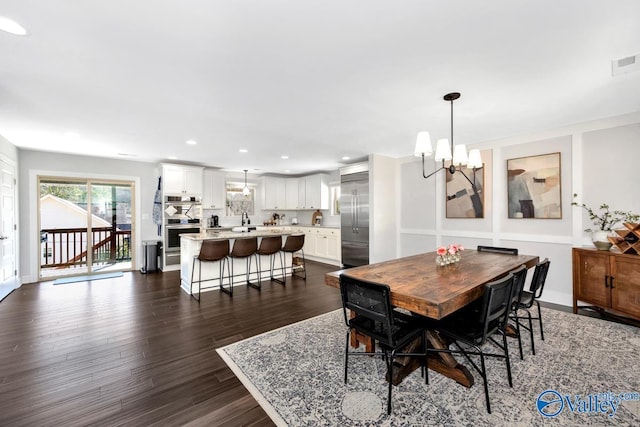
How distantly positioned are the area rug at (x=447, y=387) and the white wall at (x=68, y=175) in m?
4.93

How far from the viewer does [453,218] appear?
498 centimetres

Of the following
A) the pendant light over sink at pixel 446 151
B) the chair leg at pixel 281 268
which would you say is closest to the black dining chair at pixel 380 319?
the pendant light over sink at pixel 446 151

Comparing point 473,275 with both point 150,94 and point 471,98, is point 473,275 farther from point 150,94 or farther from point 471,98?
point 150,94

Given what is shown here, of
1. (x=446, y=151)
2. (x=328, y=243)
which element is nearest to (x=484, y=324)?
(x=446, y=151)

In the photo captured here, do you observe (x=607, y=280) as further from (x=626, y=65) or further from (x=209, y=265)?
(x=209, y=265)

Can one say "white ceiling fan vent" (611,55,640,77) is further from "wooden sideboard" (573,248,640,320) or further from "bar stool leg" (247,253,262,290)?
"bar stool leg" (247,253,262,290)

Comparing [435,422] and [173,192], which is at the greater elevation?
[173,192]

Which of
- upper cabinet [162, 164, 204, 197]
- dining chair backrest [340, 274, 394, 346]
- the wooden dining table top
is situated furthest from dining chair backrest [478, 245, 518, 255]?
upper cabinet [162, 164, 204, 197]

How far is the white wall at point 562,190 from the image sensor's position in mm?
3389

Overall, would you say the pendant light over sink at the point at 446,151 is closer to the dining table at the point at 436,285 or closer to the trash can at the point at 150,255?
the dining table at the point at 436,285

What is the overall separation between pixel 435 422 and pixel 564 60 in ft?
9.06

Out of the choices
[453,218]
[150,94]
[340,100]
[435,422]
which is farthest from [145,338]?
[453,218]

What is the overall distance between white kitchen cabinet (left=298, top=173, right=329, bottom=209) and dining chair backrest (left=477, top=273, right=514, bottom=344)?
570cm

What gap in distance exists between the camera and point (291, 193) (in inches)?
325
